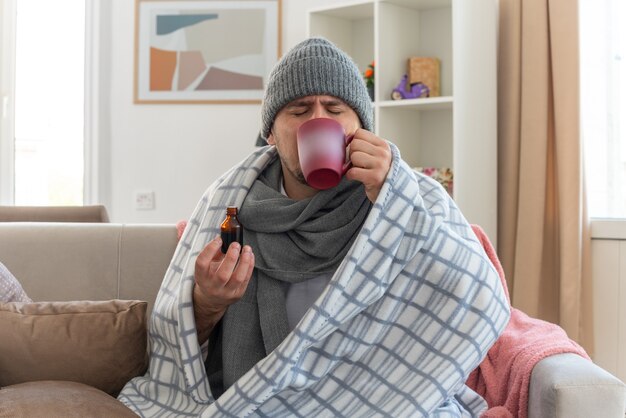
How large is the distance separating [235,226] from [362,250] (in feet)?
0.78

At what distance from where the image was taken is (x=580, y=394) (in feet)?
4.70

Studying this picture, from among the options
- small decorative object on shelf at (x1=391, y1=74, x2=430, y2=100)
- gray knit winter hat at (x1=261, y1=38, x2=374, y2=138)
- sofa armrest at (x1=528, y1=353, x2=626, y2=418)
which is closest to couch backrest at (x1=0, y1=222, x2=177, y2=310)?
gray knit winter hat at (x1=261, y1=38, x2=374, y2=138)

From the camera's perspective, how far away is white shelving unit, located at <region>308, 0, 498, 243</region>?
11.1 feet

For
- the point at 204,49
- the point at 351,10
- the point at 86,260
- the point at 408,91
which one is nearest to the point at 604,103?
the point at 408,91

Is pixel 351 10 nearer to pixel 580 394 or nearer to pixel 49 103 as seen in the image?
pixel 49 103

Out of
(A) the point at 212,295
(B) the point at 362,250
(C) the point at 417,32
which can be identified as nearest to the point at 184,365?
(A) the point at 212,295

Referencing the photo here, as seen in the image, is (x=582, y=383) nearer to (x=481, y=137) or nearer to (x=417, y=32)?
(x=481, y=137)

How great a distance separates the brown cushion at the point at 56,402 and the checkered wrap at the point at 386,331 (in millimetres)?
166

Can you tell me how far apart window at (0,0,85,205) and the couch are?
2582 mm

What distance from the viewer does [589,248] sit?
326cm

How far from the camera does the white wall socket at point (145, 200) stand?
4391 mm

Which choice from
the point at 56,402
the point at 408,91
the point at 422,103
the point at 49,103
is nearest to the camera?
the point at 56,402

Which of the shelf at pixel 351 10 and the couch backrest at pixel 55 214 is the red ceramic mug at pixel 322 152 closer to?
the couch backrest at pixel 55 214

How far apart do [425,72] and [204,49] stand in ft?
4.29
